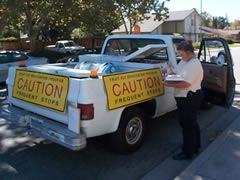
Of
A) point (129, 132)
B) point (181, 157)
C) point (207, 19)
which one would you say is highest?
point (207, 19)

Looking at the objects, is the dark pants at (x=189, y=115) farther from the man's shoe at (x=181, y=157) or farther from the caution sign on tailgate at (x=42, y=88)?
the caution sign on tailgate at (x=42, y=88)

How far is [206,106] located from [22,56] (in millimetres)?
7643

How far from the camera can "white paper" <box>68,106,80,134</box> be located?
3.31 metres

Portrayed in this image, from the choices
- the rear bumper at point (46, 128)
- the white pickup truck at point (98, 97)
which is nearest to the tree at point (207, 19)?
the white pickup truck at point (98, 97)

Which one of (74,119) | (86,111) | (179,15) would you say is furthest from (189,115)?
(179,15)

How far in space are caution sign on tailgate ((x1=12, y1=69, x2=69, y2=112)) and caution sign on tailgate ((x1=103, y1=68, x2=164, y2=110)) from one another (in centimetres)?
61

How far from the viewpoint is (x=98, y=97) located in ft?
11.2

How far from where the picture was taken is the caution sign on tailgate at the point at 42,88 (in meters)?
3.55

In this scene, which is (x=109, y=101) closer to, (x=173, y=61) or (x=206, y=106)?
(x=173, y=61)

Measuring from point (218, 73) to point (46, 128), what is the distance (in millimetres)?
3530

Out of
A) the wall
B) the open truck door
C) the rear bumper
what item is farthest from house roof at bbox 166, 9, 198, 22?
the rear bumper

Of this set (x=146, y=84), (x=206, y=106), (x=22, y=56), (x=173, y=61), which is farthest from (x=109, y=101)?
(x=22, y=56)

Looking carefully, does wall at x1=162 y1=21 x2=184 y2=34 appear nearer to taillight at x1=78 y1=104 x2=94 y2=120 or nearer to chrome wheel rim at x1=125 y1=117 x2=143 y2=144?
chrome wheel rim at x1=125 y1=117 x2=143 y2=144

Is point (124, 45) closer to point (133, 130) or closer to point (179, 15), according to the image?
point (133, 130)
